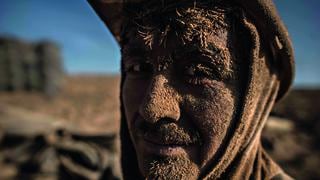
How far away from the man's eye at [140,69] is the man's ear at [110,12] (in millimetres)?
380

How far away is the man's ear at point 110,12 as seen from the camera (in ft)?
7.02

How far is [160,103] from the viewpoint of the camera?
161 centimetres

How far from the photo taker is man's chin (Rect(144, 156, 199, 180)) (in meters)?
1.64

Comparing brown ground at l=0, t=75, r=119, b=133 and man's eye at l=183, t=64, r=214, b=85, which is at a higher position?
man's eye at l=183, t=64, r=214, b=85

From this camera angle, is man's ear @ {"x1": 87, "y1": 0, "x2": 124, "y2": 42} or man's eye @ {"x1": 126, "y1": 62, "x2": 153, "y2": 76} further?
man's ear @ {"x1": 87, "y1": 0, "x2": 124, "y2": 42}

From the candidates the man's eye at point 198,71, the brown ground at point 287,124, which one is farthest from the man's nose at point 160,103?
the brown ground at point 287,124

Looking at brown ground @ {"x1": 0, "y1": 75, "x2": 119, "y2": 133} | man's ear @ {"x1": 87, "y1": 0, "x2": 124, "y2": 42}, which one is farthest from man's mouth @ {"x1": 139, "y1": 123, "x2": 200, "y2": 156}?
brown ground @ {"x1": 0, "y1": 75, "x2": 119, "y2": 133}

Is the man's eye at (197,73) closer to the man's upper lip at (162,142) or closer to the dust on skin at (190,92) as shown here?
the dust on skin at (190,92)

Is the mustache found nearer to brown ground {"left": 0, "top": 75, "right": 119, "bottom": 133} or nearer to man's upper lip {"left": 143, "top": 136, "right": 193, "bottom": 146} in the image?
man's upper lip {"left": 143, "top": 136, "right": 193, "bottom": 146}

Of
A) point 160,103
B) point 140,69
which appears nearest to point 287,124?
point 140,69

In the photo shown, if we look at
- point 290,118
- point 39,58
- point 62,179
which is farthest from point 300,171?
point 39,58

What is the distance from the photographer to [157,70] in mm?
1689

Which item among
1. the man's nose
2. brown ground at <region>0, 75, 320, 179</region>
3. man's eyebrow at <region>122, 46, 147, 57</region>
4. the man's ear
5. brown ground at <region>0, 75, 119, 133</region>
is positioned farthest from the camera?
brown ground at <region>0, 75, 119, 133</region>

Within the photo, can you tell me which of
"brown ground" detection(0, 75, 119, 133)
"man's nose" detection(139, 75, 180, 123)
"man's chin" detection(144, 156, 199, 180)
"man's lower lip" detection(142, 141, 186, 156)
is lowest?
"brown ground" detection(0, 75, 119, 133)
